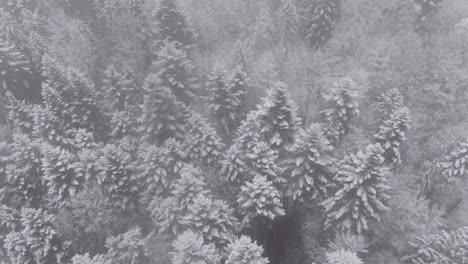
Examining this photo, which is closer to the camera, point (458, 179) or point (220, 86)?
point (458, 179)

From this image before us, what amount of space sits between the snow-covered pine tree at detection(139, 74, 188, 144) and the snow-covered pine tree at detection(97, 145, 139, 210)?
3.89 m

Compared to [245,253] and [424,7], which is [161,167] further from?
[424,7]

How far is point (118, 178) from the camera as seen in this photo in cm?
2745

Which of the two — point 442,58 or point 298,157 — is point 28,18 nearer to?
point 298,157

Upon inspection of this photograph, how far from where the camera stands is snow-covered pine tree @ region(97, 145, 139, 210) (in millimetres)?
26962

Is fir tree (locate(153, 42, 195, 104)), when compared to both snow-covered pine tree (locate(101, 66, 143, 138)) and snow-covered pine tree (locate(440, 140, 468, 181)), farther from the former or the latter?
snow-covered pine tree (locate(440, 140, 468, 181))

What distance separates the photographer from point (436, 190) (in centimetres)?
3098

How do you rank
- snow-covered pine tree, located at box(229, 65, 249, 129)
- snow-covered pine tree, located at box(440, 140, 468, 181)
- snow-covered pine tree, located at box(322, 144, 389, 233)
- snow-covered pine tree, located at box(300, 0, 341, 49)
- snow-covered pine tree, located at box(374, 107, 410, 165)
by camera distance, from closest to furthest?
snow-covered pine tree, located at box(322, 144, 389, 233) < snow-covered pine tree, located at box(374, 107, 410, 165) < snow-covered pine tree, located at box(440, 140, 468, 181) < snow-covered pine tree, located at box(229, 65, 249, 129) < snow-covered pine tree, located at box(300, 0, 341, 49)

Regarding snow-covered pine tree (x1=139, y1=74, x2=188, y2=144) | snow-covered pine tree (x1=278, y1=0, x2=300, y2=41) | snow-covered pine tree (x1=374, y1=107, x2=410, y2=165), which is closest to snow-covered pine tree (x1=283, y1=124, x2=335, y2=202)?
snow-covered pine tree (x1=374, y1=107, x2=410, y2=165)

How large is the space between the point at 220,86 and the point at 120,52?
1588cm

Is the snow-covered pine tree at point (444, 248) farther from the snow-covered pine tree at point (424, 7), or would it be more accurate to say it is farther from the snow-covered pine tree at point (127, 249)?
the snow-covered pine tree at point (424, 7)

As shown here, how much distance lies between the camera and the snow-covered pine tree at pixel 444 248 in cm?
2188

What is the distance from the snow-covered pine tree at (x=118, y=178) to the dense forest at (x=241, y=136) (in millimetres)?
120

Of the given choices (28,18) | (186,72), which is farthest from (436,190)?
(28,18)
